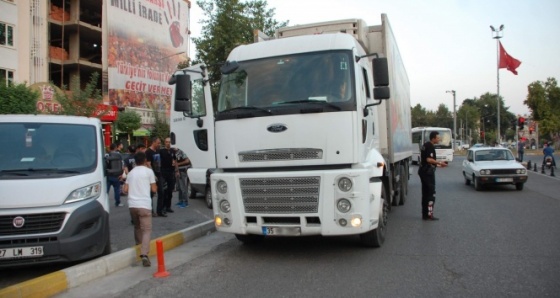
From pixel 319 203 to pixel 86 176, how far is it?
126 inches

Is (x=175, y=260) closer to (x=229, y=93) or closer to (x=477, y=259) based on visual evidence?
(x=229, y=93)

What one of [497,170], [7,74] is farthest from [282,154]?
[7,74]

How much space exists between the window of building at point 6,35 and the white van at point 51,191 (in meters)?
26.2

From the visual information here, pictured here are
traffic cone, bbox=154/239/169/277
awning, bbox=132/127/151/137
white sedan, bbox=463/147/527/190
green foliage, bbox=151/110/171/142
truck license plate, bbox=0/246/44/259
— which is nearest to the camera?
truck license plate, bbox=0/246/44/259

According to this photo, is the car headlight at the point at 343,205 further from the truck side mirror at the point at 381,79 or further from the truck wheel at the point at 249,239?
the truck wheel at the point at 249,239

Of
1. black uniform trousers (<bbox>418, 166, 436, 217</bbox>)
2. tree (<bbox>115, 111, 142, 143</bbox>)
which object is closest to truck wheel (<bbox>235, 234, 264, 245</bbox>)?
black uniform trousers (<bbox>418, 166, 436, 217</bbox>)

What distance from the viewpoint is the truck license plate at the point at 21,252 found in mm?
5754

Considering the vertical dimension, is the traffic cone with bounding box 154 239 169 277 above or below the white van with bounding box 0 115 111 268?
below

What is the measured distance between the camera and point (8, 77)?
29344 mm

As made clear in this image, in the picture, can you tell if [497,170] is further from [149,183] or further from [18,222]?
[18,222]

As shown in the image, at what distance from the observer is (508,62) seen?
1382 inches

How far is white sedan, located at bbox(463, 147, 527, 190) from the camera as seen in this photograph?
52.2 ft

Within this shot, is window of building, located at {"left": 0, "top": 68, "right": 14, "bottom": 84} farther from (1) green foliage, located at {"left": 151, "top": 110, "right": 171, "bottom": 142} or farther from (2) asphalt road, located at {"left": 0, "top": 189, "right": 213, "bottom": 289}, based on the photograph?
(2) asphalt road, located at {"left": 0, "top": 189, "right": 213, "bottom": 289}

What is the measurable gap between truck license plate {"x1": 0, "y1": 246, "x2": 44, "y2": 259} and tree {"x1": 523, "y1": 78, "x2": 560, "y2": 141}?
52976 millimetres
